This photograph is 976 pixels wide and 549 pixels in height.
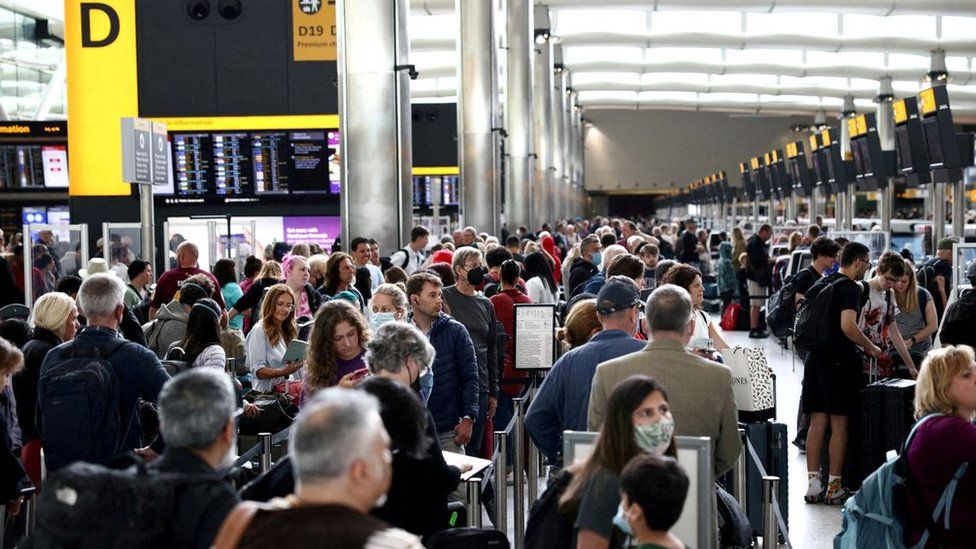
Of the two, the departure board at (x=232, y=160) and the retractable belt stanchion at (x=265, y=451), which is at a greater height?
the departure board at (x=232, y=160)

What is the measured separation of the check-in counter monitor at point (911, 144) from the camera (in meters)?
14.7

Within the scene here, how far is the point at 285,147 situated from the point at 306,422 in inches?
691

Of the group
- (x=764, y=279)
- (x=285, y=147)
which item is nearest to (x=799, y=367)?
(x=764, y=279)

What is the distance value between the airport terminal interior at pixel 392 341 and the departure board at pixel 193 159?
0.04 meters

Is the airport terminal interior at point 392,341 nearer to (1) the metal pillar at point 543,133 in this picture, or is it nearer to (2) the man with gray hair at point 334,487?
(2) the man with gray hair at point 334,487

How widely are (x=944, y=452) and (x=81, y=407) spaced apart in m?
3.39

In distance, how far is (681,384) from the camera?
4.61m

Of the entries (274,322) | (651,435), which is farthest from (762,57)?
(651,435)

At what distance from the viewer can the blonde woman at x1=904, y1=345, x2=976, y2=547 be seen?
482 cm

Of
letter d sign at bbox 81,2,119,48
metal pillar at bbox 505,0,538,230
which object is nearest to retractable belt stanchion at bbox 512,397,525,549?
letter d sign at bbox 81,2,119,48

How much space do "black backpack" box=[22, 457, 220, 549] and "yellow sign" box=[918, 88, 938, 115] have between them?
12749 mm

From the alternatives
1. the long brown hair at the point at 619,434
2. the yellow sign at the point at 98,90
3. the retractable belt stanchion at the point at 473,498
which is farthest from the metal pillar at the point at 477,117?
the long brown hair at the point at 619,434

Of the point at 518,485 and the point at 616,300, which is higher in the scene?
the point at 616,300

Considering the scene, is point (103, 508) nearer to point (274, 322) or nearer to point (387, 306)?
point (387, 306)
